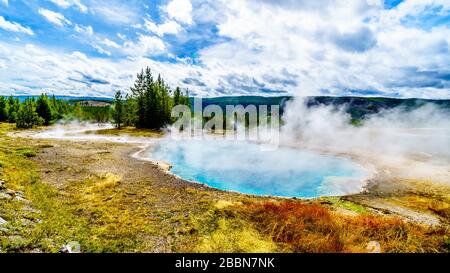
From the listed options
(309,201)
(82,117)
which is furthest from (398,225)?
(82,117)

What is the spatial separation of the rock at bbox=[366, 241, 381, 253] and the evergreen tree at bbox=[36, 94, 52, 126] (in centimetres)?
8886

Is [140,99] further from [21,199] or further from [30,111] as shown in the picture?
[21,199]

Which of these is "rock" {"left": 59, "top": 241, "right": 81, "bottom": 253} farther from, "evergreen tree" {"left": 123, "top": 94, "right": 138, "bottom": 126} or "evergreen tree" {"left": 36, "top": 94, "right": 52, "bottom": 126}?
"evergreen tree" {"left": 36, "top": 94, "right": 52, "bottom": 126}

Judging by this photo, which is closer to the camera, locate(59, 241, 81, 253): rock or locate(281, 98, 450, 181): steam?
locate(59, 241, 81, 253): rock

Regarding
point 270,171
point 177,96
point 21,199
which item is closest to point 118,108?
point 177,96

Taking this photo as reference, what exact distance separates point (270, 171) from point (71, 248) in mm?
21734

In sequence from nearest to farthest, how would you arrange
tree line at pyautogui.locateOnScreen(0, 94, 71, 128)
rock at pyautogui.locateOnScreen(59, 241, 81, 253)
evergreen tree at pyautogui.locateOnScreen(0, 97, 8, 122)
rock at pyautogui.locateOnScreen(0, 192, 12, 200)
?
1. rock at pyautogui.locateOnScreen(59, 241, 81, 253)
2. rock at pyautogui.locateOnScreen(0, 192, 12, 200)
3. tree line at pyautogui.locateOnScreen(0, 94, 71, 128)
4. evergreen tree at pyautogui.locateOnScreen(0, 97, 8, 122)

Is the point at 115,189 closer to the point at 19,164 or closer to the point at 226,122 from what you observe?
the point at 19,164

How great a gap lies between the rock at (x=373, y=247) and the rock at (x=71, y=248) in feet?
35.5

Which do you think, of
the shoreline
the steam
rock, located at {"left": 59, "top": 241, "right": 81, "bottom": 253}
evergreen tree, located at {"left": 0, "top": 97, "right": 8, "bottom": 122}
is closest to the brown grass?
the shoreline

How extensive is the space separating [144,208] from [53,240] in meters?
4.83

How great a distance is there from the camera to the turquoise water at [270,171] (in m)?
22.5

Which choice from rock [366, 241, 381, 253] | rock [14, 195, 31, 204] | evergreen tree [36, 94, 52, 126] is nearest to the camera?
rock [366, 241, 381, 253]

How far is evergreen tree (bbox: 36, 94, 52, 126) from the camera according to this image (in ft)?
251
